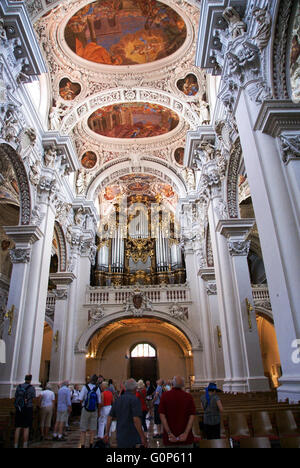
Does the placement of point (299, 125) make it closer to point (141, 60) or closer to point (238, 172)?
point (238, 172)

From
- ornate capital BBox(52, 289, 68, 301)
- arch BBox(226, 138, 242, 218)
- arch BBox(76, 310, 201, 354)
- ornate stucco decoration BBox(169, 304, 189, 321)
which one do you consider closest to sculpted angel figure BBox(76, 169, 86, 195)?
ornate capital BBox(52, 289, 68, 301)

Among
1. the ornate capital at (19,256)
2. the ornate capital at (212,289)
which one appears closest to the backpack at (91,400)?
the ornate capital at (19,256)

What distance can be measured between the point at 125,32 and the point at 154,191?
10.6m

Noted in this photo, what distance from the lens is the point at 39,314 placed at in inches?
394

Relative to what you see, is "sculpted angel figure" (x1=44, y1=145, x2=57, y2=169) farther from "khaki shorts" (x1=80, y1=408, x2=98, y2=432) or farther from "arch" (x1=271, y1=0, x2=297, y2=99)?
"khaki shorts" (x1=80, y1=408, x2=98, y2=432)

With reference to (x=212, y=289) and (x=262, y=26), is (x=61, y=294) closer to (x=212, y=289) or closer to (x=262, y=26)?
(x=212, y=289)

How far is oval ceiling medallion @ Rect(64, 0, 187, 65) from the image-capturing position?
35.3ft

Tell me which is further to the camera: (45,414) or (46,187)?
(46,187)

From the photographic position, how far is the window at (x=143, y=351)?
65.5 ft

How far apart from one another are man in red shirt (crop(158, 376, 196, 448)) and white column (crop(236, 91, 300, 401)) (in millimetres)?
2231

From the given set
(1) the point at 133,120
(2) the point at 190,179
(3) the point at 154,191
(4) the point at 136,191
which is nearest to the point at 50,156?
(1) the point at 133,120

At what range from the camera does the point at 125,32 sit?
11.5 metres

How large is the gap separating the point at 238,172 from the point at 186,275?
8.22 meters
